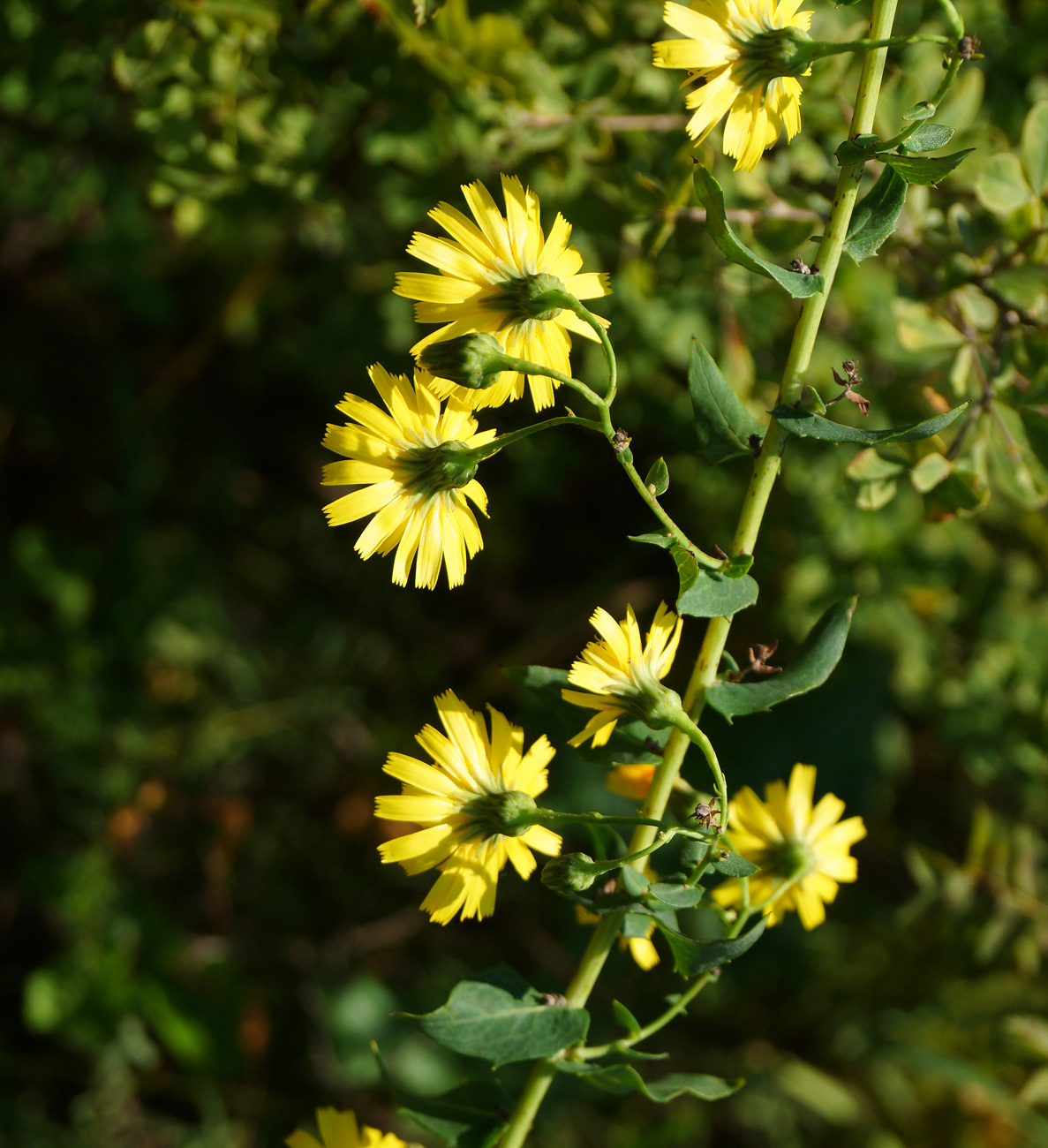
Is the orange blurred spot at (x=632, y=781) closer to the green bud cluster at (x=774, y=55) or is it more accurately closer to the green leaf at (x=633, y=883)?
the green leaf at (x=633, y=883)

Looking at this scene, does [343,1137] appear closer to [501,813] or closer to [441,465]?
[501,813]

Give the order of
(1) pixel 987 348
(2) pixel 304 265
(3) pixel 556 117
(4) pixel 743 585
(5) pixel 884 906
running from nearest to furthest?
(4) pixel 743 585
(1) pixel 987 348
(3) pixel 556 117
(2) pixel 304 265
(5) pixel 884 906

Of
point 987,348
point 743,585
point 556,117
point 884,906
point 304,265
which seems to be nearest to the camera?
point 743,585

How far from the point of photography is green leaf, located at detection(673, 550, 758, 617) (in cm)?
79

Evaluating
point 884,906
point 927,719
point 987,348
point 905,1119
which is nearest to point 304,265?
point 987,348

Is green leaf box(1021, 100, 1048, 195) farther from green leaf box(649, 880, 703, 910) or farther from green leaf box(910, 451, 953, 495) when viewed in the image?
green leaf box(649, 880, 703, 910)

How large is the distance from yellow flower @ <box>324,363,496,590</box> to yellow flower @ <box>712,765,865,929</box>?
452 mm

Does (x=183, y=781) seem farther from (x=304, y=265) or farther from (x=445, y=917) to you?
(x=445, y=917)

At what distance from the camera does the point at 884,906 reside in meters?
2.42

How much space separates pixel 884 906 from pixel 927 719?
0.48 metres

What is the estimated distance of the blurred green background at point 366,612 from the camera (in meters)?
1.52

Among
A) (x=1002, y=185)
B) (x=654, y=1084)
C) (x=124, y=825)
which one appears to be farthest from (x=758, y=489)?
(x=124, y=825)

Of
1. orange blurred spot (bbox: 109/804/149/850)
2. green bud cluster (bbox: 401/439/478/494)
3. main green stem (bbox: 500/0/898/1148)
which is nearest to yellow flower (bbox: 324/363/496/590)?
green bud cluster (bbox: 401/439/478/494)

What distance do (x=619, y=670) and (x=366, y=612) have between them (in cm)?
188
